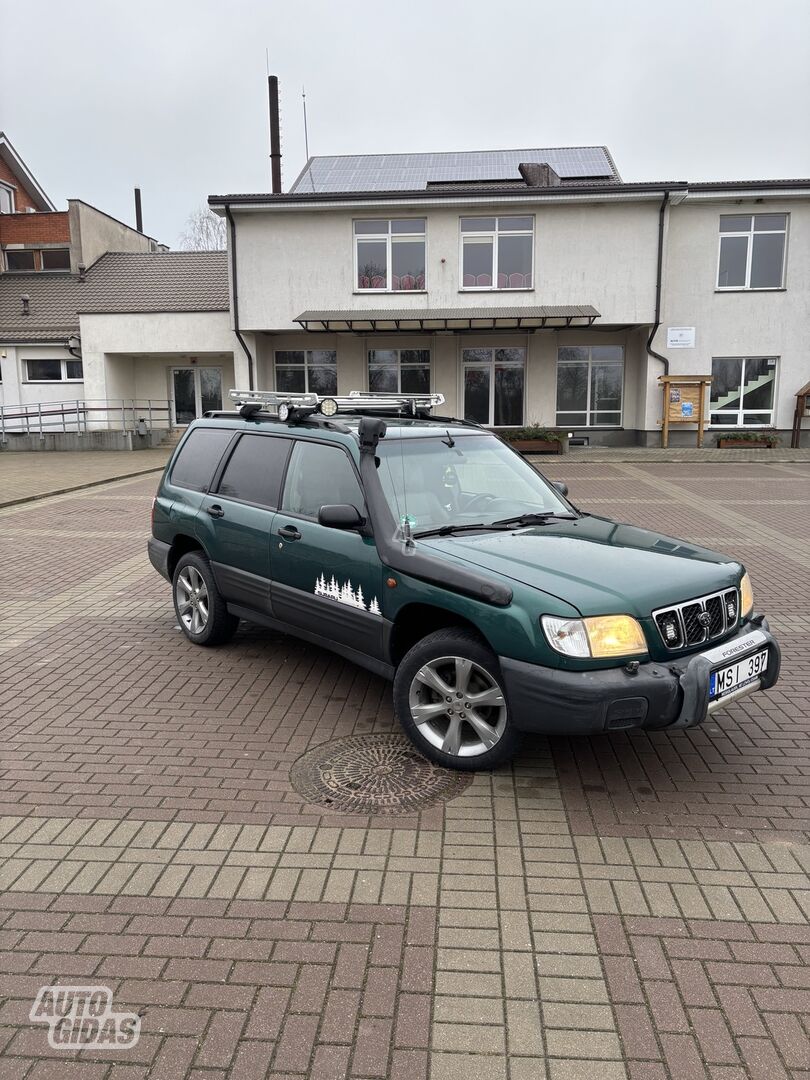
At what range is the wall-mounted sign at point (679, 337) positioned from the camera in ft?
80.7

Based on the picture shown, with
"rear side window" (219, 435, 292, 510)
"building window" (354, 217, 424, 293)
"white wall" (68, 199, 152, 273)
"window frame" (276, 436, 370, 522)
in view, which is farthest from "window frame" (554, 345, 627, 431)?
"window frame" (276, 436, 370, 522)

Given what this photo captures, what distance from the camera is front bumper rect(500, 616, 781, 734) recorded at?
3.50 m

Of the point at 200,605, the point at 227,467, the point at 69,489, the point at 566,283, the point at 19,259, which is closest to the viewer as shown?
the point at 227,467

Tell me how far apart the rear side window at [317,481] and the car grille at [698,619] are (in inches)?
70.2

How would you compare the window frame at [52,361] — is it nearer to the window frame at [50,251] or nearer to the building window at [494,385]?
the window frame at [50,251]

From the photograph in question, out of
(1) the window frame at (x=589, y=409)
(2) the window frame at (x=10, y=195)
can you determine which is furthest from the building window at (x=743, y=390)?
(2) the window frame at (x=10, y=195)

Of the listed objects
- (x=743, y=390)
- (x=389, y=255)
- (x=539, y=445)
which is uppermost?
(x=389, y=255)

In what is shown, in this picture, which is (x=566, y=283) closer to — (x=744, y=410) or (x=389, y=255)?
(x=389, y=255)

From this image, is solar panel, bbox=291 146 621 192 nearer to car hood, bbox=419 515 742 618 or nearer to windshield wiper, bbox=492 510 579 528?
windshield wiper, bbox=492 510 579 528

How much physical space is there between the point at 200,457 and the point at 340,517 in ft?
7.66

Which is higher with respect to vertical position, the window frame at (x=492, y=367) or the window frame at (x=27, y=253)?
the window frame at (x=27, y=253)

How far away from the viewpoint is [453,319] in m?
23.6

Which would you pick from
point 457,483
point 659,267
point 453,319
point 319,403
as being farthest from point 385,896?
point 659,267

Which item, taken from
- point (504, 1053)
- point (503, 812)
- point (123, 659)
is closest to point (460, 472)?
point (503, 812)
